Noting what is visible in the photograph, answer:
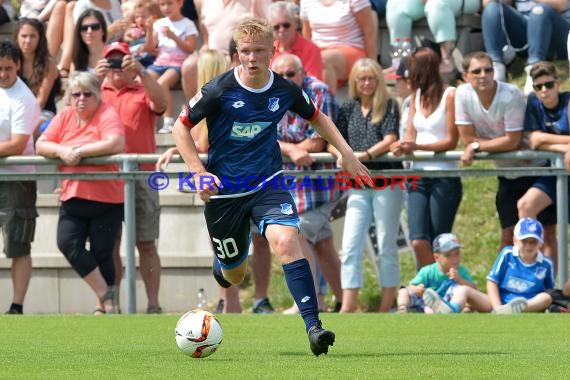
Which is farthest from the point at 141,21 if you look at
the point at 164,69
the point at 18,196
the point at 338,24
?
the point at 18,196

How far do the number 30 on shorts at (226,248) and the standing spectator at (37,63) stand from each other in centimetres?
519

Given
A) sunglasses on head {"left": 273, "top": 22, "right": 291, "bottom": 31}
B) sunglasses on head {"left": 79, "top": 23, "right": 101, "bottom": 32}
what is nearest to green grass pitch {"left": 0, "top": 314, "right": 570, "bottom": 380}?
sunglasses on head {"left": 273, "top": 22, "right": 291, "bottom": 31}

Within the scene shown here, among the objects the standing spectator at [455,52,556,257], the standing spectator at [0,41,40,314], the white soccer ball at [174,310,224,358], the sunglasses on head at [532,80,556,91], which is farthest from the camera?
the standing spectator at [0,41,40,314]

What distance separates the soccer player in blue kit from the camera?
8.05m

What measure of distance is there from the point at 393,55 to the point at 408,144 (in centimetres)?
326

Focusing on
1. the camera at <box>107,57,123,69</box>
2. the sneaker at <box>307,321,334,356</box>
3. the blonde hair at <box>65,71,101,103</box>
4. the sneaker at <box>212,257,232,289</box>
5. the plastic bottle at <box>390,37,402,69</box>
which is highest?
the camera at <box>107,57,123,69</box>

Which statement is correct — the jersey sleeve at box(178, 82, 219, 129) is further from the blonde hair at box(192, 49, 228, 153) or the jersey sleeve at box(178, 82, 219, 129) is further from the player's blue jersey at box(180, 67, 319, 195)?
the blonde hair at box(192, 49, 228, 153)

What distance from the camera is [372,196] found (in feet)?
38.5

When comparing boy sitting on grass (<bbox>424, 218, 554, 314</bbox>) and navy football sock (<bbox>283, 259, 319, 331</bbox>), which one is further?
boy sitting on grass (<bbox>424, 218, 554, 314</bbox>)

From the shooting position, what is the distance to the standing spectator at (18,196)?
39.2 ft

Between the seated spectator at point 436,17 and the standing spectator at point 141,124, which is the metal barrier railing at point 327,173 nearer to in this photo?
the standing spectator at point 141,124

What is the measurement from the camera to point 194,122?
8367mm

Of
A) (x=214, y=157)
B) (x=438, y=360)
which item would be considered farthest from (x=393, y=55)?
(x=438, y=360)

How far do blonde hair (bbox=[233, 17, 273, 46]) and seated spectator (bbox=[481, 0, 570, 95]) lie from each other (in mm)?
6308
